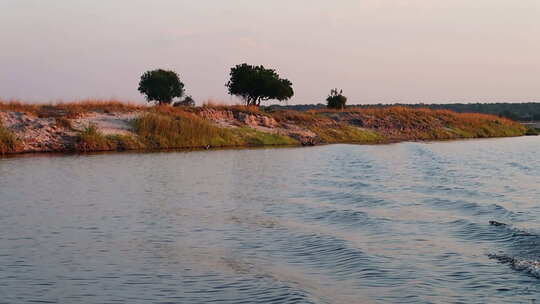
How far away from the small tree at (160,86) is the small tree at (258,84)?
902cm

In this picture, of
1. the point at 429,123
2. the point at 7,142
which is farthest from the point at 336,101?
the point at 7,142

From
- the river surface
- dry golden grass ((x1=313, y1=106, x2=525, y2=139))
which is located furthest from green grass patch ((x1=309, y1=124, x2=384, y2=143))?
the river surface

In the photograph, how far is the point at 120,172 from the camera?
28328 mm

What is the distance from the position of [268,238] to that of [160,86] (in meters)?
66.1

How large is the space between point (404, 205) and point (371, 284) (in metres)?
8.71

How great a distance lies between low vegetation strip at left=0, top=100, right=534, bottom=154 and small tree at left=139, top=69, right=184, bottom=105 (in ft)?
57.9

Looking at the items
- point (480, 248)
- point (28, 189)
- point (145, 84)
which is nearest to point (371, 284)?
point (480, 248)

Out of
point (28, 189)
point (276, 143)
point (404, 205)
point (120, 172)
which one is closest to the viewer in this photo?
point (404, 205)

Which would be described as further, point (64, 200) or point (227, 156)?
point (227, 156)

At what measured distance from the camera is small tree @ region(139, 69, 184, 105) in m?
78.3

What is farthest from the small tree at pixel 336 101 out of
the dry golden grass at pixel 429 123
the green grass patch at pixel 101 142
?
the green grass patch at pixel 101 142

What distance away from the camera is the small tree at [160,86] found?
78312 mm

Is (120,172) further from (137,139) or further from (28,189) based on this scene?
(137,139)

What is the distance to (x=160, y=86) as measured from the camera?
78.5 metres
